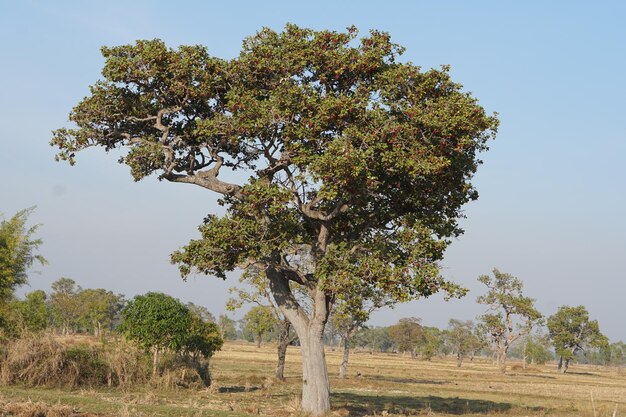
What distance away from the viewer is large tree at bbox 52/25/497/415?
2227 centimetres

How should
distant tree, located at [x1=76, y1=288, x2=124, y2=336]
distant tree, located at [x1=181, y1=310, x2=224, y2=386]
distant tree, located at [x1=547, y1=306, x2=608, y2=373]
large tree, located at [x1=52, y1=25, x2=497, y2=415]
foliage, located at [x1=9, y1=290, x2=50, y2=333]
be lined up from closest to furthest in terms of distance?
1. large tree, located at [x1=52, y1=25, x2=497, y2=415]
2. foliage, located at [x1=9, y1=290, x2=50, y2=333]
3. distant tree, located at [x1=181, y1=310, x2=224, y2=386]
4. distant tree, located at [x1=76, y1=288, x2=124, y2=336]
5. distant tree, located at [x1=547, y1=306, x2=608, y2=373]

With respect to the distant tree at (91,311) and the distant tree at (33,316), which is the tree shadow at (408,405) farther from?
the distant tree at (91,311)

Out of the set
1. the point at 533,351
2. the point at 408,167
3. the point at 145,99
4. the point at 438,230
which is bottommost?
the point at 533,351

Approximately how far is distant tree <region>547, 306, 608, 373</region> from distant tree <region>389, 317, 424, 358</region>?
36.7 m

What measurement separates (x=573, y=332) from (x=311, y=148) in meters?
125

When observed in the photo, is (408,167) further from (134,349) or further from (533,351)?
(533,351)

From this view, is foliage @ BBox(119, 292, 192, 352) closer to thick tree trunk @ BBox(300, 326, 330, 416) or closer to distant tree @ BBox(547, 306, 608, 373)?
thick tree trunk @ BBox(300, 326, 330, 416)

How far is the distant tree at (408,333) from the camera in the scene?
162625 millimetres

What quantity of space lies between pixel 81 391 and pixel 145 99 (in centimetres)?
1244

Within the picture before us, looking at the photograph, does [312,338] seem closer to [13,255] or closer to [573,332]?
[13,255]

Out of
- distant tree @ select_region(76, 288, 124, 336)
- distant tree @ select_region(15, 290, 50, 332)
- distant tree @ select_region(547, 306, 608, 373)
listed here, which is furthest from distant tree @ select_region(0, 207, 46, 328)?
distant tree @ select_region(547, 306, 608, 373)

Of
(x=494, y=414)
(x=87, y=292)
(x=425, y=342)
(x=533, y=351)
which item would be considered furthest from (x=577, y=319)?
(x=494, y=414)

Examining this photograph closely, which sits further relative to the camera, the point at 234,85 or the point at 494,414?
the point at 494,414

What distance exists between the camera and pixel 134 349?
31.8 meters
